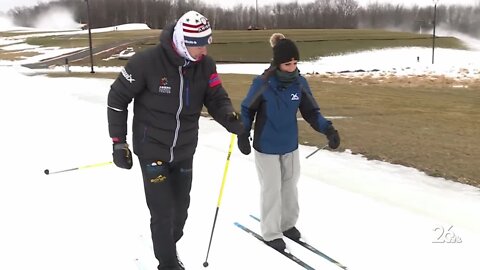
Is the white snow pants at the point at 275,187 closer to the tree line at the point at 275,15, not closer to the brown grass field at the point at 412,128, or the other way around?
the brown grass field at the point at 412,128

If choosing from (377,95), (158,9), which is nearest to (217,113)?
(377,95)

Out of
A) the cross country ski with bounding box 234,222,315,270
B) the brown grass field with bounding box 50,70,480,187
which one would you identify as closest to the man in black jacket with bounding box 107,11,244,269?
the cross country ski with bounding box 234,222,315,270

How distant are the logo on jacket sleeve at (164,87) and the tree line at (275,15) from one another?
5636 inches

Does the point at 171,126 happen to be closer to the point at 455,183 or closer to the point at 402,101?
the point at 455,183

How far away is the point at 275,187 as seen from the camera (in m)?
4.48

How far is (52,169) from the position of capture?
755 cm

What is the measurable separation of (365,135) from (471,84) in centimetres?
2223

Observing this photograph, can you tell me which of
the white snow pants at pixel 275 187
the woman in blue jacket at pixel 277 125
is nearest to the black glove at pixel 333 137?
the woman in blue jacket at pixel 277 125

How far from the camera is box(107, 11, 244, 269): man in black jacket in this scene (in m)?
3.47

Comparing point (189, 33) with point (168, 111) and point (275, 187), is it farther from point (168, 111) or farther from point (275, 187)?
point (275, 187)

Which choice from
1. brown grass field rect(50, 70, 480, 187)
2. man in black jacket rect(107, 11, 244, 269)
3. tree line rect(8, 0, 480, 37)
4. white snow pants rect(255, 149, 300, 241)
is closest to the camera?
man in black jacket rect(107, 11, 244, 269)

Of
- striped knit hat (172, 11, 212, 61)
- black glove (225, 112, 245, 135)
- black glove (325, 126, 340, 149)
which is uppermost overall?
striped knit hat (172, 11, 212, 61)

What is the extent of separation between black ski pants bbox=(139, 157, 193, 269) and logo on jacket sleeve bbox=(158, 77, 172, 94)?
1.81 feet

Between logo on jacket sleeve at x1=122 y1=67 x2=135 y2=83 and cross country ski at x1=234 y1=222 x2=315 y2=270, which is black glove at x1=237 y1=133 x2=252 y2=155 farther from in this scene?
logo on jacket sleeve at x1=122 y1=67 x2=135 y2=83
